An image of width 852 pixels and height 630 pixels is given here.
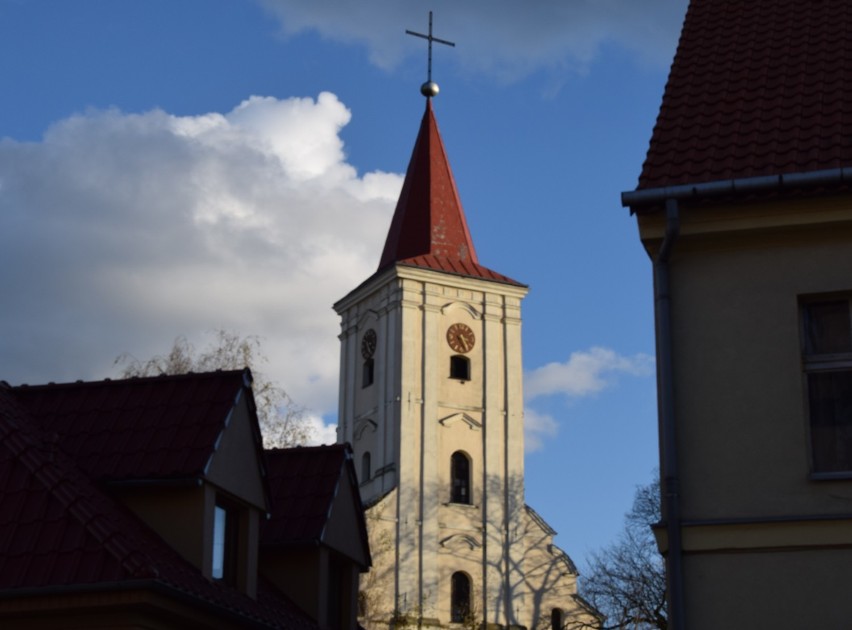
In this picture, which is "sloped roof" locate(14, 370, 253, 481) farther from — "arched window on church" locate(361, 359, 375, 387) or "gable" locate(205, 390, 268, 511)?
"arched window on church" locate(361, 359, 375, 387)

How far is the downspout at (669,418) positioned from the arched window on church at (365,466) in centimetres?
5449

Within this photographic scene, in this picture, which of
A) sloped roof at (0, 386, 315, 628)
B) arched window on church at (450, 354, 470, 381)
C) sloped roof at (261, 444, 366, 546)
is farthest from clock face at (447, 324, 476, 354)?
sloped roof at (0, 386, 315, 628)

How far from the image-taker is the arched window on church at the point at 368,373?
68.4 m

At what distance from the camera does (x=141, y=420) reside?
52.6 feet

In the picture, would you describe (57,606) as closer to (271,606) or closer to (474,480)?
(271,606)

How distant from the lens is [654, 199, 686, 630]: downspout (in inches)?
449

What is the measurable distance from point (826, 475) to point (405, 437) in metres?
53.4

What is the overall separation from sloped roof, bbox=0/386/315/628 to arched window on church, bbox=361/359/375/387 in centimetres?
5277

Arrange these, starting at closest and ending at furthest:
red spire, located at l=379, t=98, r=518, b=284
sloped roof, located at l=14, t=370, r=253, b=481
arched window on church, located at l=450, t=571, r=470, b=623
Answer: sloped roof, located at l=14, t=370, r=253, b=481
arched window on church, located at l=450, t=571, r=470, b=623
red spire, located at l=379, t=98, r=518, b=284

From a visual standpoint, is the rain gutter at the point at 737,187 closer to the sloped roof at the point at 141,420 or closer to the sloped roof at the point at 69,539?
the sloped roof at the point at 69,539

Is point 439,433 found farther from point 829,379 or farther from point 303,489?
point 829,379

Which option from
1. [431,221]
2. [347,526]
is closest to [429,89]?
[431,221]

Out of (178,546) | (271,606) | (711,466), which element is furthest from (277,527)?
(711,466)

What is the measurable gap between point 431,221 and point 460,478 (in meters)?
11.8
